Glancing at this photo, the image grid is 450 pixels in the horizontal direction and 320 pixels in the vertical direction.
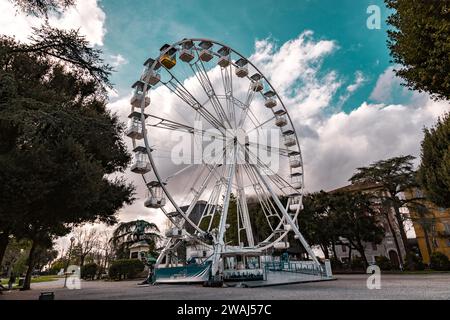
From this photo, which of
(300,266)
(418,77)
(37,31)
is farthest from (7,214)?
(300,266)

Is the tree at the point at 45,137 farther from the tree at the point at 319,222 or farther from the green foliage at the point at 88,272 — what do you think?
the green foliage at the point at 88,272

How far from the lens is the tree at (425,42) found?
952 centimetres

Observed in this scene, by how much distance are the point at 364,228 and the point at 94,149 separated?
3070cm

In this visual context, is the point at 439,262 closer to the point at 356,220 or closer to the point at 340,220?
the point at 356,220

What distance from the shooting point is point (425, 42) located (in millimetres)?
10852

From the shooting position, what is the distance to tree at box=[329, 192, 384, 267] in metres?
33.6

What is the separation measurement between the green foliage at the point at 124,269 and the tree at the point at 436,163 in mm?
31176

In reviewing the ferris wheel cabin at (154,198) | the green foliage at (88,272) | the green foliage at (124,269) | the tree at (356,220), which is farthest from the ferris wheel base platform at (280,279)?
the green foliage at (88,272)

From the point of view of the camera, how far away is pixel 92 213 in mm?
14336

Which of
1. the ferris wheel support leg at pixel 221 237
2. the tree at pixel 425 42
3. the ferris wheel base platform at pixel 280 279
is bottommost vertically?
the ferris wheel base platform at pixel 280 279

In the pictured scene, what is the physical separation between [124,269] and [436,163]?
1297 inches

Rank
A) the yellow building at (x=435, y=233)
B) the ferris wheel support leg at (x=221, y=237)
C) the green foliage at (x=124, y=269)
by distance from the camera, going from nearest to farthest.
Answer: the ferris wheel support leg at (x=221, y=237) < the green foliage at (x=124, y=269) < the yellow building at (x=435, y=233)

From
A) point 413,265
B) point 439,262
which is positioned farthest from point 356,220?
point 439,262
